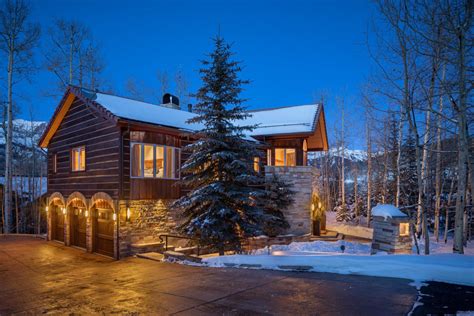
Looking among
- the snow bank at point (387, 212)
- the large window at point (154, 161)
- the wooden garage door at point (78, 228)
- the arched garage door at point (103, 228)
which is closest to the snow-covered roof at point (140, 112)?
the large window at point (154, 161)

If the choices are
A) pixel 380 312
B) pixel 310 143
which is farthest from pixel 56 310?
pixel 310 143

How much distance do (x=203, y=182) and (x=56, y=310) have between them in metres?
6.77

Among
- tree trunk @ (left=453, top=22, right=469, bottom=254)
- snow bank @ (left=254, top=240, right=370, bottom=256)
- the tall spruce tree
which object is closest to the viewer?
tree trunk @ (left=453, top=22, right=469, bottom=254)

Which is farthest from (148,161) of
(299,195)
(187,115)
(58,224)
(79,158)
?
(299,195)

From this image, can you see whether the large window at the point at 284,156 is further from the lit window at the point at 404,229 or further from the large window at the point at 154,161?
the lit window at the point at 404,229

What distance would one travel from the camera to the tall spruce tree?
1177cm

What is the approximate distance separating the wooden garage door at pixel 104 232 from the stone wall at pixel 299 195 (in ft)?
28.9

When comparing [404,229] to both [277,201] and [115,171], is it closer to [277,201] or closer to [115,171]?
[277,201]

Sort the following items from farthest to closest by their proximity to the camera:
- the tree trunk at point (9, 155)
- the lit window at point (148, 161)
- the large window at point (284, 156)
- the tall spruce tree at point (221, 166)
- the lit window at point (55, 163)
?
1. the tree trunk at point (9, 155)
2. the large window at point (284, 156)
3. the lit window at point (55, 163)
4. the lit window at point (148, 161)
5. the tall spruce tree at point (221, 166)

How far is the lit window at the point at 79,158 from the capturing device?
16094 mm

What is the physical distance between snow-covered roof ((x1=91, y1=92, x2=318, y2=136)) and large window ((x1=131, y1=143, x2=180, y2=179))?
1104 millimetres

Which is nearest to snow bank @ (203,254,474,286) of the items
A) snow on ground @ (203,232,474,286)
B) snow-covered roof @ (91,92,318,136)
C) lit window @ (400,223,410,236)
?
snow on ground @ (203,232,474,286)

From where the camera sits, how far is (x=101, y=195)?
46.6 feet

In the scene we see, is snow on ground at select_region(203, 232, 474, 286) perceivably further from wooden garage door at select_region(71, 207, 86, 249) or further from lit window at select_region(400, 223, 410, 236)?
wooden garage door at select_region(71, 207, 86, 249)
